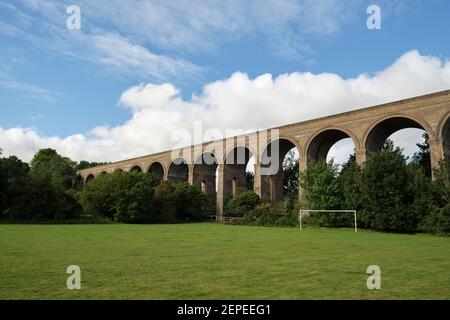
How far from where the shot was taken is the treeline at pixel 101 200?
28812mm

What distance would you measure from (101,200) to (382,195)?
22.8 m

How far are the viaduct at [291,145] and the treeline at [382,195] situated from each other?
3147 mm

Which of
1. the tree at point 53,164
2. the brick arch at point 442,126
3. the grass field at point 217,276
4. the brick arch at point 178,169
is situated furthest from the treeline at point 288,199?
the tree at point 53,164

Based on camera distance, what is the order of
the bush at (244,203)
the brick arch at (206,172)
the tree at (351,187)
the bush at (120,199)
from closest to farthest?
1. the tree at (351,187)
2. the bush at (120,199)
3. the bush at (244,203)
4. the brick arch at (206,172)

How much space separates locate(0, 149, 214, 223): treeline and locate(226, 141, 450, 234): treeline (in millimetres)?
12274

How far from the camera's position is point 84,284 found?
5.05 m

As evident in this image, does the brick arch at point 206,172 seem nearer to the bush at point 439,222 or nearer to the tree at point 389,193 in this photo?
the tree at point 389,193

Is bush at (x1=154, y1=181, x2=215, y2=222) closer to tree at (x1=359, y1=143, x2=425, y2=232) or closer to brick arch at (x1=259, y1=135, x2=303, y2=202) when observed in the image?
brick arch at (x1=259, y1=135, x2=303, y2=202)

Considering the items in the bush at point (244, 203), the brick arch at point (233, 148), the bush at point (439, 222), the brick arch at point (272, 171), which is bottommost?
the bush at point (439, 222)

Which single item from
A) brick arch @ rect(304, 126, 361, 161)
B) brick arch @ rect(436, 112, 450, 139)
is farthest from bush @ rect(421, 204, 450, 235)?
brick arch @ rect(304, 126, 361, 161)

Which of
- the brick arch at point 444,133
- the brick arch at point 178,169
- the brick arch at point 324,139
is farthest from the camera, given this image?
the brick arch at point 178,169

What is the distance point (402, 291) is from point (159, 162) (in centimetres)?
4407

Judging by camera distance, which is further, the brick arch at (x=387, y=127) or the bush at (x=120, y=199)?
the bush at (x=120, y=199)

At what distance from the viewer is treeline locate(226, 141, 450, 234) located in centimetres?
1959
